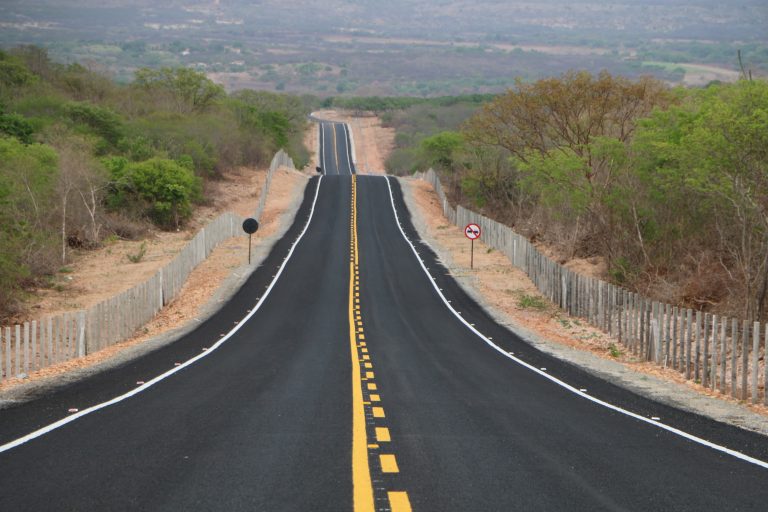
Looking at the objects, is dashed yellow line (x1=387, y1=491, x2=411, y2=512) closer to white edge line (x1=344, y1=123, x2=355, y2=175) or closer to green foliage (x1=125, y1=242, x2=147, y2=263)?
green foliage (x1=125, y1=242, x2=147, y2=263)

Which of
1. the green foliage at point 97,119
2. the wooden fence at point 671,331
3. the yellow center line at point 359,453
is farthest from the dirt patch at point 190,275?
the wooden fence at point 671,331

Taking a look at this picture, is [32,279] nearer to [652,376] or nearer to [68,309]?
[68,309]

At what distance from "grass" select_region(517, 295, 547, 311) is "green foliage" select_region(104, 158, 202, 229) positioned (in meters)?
28.6

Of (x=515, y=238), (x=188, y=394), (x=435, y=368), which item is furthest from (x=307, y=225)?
(x=188, y=394)

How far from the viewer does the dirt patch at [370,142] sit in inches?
5157

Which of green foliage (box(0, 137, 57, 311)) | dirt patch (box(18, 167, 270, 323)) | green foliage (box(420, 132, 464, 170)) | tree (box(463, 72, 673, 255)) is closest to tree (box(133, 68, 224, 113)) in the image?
green foliage (box(420, 132, 464, 170))

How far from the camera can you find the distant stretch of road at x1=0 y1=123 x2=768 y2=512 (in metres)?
8.92

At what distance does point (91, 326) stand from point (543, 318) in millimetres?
14777

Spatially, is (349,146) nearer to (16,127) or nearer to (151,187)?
(16,127)

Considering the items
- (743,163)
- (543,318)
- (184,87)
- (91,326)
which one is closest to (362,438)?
(91,326)

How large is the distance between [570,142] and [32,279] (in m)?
26.6

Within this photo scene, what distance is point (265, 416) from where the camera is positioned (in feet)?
42.0

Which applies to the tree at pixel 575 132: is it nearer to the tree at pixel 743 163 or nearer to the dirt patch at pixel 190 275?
the tree at pixel 743 163

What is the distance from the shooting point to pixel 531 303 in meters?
32.6
